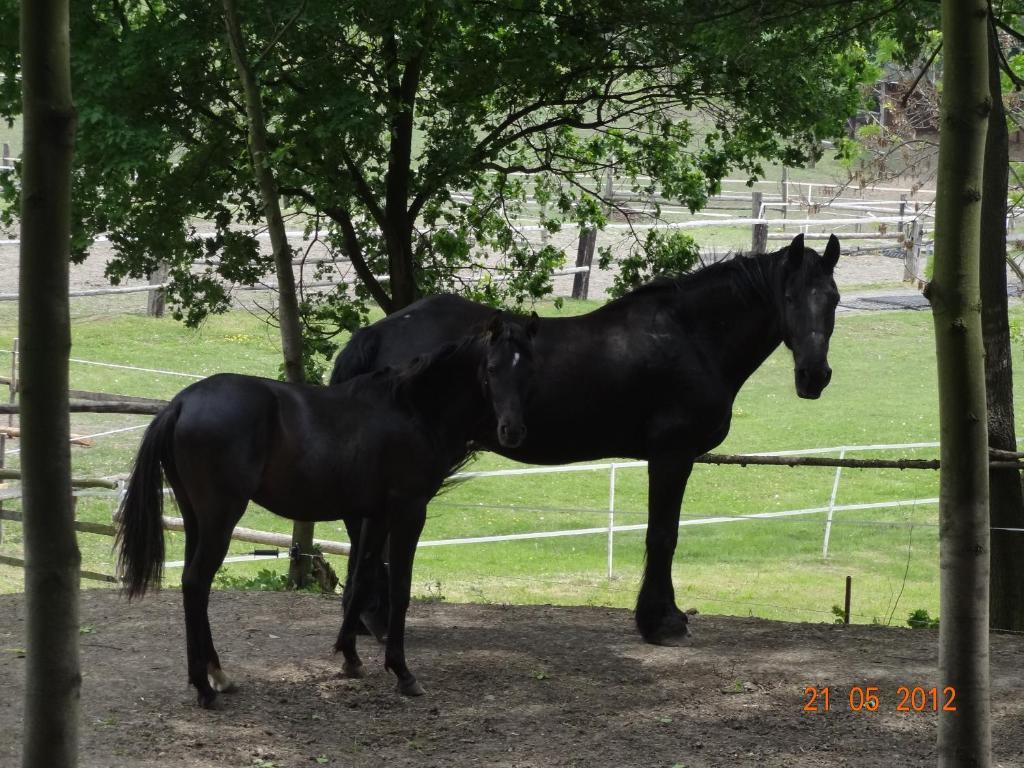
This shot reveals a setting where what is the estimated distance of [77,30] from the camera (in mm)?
8125

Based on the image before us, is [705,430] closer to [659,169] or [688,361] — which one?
[688,361]

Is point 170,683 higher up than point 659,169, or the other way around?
point 659,169

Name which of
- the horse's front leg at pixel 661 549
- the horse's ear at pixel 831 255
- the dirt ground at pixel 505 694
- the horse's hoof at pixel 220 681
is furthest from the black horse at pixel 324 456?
the horse's ear at pixel 831 255

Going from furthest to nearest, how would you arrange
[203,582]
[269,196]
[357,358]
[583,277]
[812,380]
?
1. [583,277]
2. [269,196]
3. [357,358]
4. [812,380]
5. [203,582]

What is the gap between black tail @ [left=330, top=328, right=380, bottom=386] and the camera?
6.13 metres

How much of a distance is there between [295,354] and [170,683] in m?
2.50

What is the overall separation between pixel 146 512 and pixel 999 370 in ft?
16.5

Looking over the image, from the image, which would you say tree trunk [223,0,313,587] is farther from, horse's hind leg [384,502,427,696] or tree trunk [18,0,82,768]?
tree trunk [18,0,82,768]

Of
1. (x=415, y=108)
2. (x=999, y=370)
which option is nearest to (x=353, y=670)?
(x=999, y=370)

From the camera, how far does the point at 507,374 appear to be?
5.19 m

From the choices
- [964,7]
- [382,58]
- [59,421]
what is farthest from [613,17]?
[59,421]

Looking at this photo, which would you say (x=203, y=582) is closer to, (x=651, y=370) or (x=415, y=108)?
(x=651, y=370)

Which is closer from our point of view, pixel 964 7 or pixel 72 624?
pixel 72 624

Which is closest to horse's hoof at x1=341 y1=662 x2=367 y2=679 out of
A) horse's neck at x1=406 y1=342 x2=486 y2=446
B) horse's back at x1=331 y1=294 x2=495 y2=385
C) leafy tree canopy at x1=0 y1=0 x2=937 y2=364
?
horse's neck at x1=406 y1=342 x2=486 y2=446
